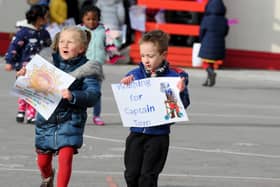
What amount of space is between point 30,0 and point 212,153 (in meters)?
11.9

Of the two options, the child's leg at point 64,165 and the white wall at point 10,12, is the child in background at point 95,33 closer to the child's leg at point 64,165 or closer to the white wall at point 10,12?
the child's leg at point 64,165

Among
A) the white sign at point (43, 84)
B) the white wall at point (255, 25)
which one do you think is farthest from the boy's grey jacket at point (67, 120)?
the white wall at point (255, 25)

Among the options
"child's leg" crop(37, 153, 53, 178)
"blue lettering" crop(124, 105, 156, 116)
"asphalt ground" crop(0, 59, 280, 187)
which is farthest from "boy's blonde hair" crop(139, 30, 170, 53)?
"asphalt ground" crop(0, 59, 280, 187)

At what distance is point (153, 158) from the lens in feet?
28.2

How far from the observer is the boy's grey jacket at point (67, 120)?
8.84 meters

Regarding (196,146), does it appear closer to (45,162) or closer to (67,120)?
(45,162)

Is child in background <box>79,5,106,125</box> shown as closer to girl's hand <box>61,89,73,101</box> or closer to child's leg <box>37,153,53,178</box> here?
child's leg <box>37,153,53,178</box>

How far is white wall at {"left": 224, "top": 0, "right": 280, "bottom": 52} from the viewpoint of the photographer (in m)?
23.6

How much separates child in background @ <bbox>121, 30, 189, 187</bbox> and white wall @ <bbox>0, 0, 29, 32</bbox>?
626 inches

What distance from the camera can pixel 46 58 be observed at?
8906 mm

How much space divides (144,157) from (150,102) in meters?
0.44

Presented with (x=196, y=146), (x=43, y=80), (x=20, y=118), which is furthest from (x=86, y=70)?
(x=20, y=118)

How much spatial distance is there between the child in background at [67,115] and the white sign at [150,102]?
245 mm

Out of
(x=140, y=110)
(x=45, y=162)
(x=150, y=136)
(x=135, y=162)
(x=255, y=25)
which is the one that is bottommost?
(x=255, y=25)
